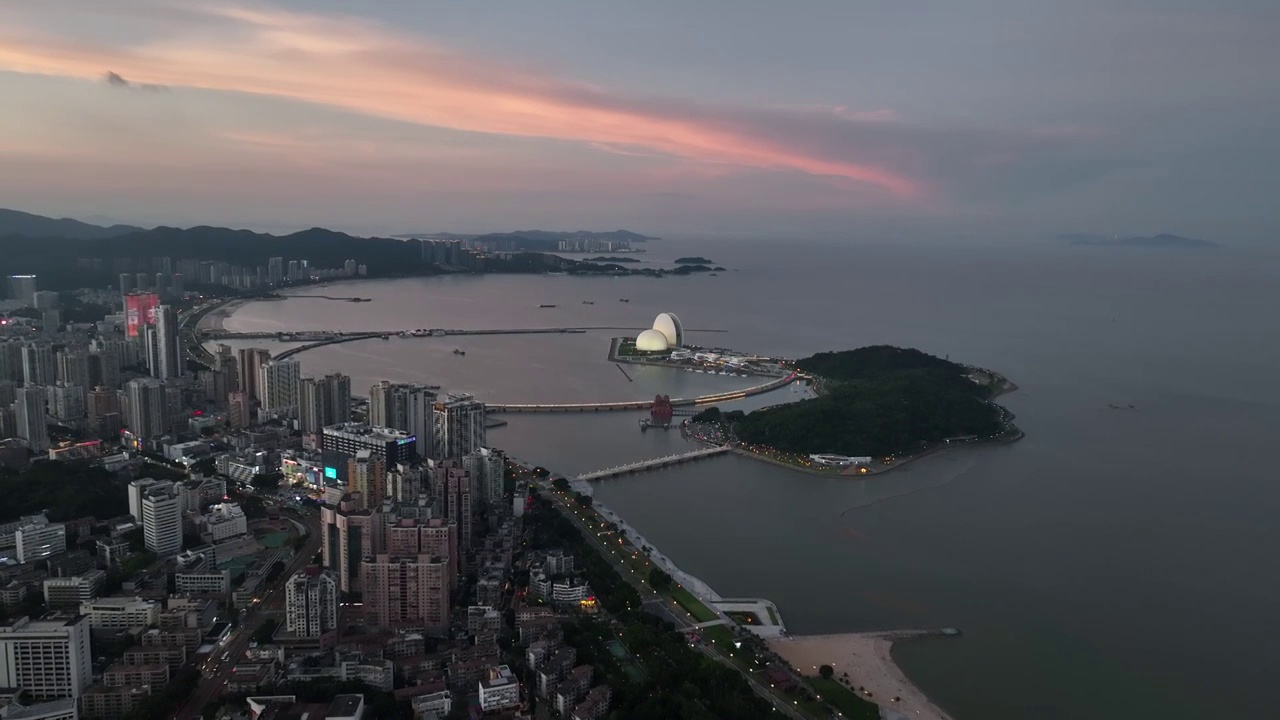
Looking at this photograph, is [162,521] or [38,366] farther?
[38,366]

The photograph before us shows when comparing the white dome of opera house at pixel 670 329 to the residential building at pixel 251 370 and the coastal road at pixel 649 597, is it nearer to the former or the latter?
the residential building at pixel 251 370

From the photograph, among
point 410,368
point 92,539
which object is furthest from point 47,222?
point 92,539

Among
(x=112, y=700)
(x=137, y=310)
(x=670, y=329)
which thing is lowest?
(x=112, y=700)

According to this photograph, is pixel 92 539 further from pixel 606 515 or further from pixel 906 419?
pixel 906 419

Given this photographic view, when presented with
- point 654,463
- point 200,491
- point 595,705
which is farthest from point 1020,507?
point 200,491

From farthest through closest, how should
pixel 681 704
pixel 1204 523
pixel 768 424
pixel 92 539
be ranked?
pixel 768 424
pixel 1204 523
pixel 92 539
pixel 681 704

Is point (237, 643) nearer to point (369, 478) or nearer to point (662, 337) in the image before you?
point (369, 478)
